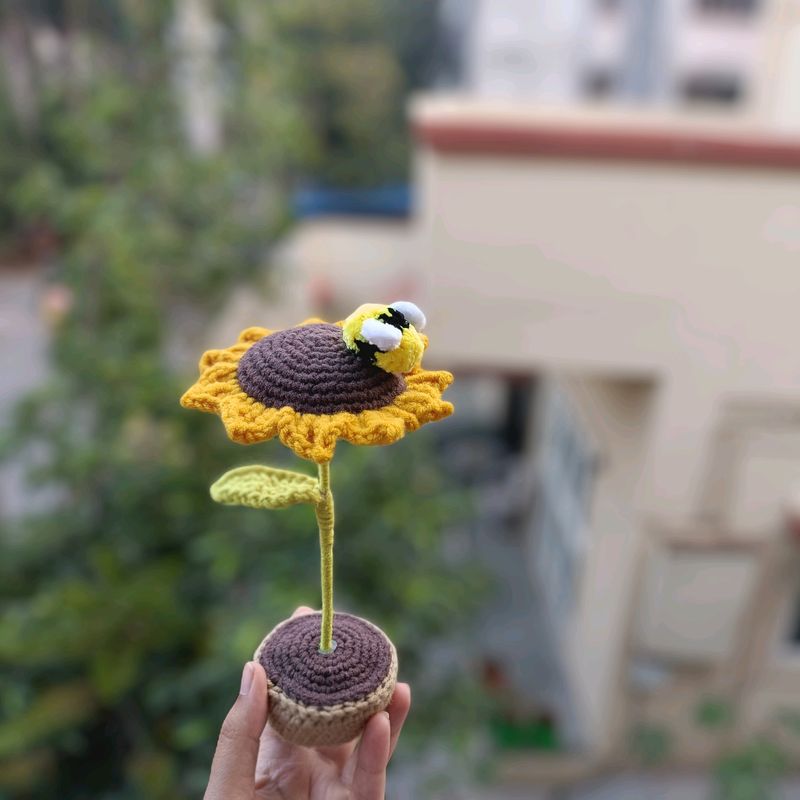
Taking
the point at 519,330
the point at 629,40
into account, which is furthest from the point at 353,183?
the point at 519,330

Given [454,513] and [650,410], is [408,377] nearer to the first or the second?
[454,513]

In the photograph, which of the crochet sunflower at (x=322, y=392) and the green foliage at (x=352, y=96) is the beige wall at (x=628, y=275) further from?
the green foliage at (x=352, y=96)

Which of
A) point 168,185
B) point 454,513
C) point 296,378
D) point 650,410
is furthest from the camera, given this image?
point 168,185

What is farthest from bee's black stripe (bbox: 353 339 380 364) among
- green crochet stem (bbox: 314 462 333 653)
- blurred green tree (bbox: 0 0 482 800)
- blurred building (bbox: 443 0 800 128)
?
blurred building (bbox: 443 0 800 128)

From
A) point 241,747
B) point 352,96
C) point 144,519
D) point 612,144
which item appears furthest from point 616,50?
point 241,747

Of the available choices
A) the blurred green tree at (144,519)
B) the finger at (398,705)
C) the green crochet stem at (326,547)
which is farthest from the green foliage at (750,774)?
the green crochet stem at (326,547)

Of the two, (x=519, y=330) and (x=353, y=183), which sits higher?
(x=519, y=330)

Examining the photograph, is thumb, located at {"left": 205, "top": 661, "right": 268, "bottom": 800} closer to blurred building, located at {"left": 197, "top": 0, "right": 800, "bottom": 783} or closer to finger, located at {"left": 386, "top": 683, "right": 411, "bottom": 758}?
finger, located at {"left": 386, "top": 683, "right": 411, "bottom": 758}

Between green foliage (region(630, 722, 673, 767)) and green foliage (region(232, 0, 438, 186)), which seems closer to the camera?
green foliage (region(630, 722, 673, 767))
